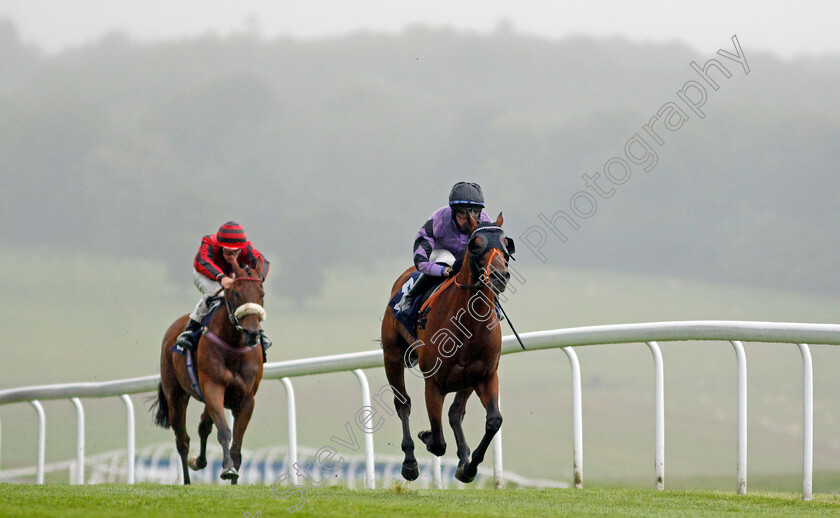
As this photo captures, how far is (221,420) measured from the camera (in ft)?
26.7

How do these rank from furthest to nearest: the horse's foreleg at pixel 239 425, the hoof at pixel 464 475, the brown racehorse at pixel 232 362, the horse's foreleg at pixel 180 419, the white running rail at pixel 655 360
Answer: the horse's foreleg at pixel 180 419 → the horse's foreleg at pixel 239 425 → the brown racehorse at pixel 232 362 → the hoof at pixel 464 475 → the white running rail at pixel 655 360

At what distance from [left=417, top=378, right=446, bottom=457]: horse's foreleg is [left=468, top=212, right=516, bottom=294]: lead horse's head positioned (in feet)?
2.67

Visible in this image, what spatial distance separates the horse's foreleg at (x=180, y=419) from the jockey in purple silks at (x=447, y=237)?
12.3ft

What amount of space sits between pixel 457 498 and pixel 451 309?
4.03ft

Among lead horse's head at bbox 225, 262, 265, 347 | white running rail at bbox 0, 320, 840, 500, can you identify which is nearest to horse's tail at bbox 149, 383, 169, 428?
white running rail at bbox 0, 320, 840, 500

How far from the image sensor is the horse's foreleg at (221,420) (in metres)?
8.02

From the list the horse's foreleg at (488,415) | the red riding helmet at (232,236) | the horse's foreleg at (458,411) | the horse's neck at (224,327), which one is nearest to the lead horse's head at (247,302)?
the horse's neck at (224,327)

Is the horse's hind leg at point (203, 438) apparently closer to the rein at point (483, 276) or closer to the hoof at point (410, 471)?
the hoof at point (410, 471)

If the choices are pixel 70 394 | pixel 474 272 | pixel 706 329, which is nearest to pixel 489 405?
pixel 474 272

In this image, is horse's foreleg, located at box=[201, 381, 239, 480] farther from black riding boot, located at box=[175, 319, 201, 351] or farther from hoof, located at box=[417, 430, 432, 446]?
hoof, located at box=[417, 430, 432, 446]

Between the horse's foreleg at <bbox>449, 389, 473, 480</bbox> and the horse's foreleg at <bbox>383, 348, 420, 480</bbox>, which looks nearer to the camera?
the horse's foreleg at <bbox>449, 389, 473, 480</bbox>

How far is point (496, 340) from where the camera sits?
20.5ft

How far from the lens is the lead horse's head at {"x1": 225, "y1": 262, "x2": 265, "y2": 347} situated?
7840mm

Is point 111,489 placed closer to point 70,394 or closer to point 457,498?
point 457,498
